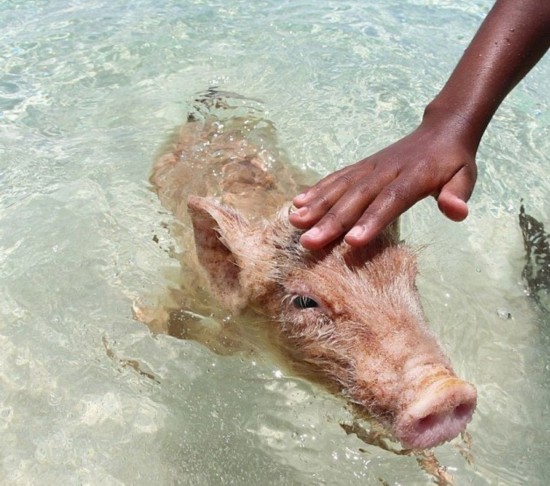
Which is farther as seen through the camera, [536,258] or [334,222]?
[536,258]

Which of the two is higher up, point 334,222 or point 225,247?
point 334,222

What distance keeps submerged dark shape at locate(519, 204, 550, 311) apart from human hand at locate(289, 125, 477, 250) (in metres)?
2.56

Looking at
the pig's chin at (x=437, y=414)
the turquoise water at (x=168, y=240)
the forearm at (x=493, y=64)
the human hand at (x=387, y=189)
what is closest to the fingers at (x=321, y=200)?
the human hand at (x=387, y=189)

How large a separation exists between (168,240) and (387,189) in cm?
259

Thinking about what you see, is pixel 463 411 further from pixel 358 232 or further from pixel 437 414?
pixel 358 232

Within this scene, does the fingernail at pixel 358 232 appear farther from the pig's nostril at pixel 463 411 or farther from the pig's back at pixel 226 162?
the pig's back at pixel 226 162

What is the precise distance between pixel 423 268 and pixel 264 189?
4.59 ft

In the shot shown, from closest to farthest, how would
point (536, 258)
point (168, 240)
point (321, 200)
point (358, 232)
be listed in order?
point (358, 232), point (321, 200), point (168, 240), point (536, 258)

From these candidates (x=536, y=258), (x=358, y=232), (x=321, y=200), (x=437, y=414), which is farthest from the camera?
(x=536, y=258)

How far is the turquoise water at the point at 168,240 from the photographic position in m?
3.65

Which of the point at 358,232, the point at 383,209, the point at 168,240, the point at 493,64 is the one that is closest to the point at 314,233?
the point at 358,232

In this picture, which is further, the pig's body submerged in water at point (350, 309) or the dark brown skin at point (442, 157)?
the dark brown skin at point (442, 157)

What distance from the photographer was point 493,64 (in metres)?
2.98

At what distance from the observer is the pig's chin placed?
87.4 inches
